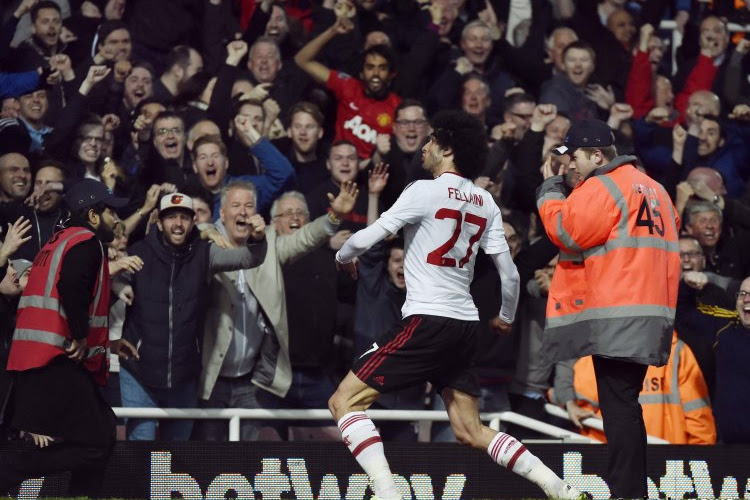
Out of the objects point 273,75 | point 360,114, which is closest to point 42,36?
point 273,75

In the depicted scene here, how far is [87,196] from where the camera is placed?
8352 mm

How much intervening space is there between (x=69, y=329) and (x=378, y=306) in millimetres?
2678

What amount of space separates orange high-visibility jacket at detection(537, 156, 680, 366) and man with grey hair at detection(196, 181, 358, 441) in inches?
104

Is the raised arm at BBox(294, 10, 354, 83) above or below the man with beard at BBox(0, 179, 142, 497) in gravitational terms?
above

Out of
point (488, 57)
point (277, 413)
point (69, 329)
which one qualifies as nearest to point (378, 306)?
point (277, 413)

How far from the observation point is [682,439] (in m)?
9.98

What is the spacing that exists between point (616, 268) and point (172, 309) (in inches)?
132

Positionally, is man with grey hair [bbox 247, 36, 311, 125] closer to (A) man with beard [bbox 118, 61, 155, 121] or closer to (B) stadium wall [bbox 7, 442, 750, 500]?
(A) man with beard [bbox 118, 61, 155, 121]

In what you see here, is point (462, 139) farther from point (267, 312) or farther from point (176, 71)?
point (176, 71)

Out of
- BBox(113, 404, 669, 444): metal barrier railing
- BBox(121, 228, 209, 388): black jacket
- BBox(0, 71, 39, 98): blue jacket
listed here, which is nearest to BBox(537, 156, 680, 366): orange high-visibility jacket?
BBox(113, 404, 669, 444): metal barrier railing

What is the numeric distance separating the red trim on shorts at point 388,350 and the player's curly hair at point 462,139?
2.85ft

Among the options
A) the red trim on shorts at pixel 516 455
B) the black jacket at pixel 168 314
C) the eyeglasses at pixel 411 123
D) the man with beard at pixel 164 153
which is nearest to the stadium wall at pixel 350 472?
the black jacket at pixel 168 314

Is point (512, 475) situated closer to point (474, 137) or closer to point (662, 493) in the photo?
point (662, 493)

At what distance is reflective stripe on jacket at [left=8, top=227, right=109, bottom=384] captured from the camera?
26.2ft
